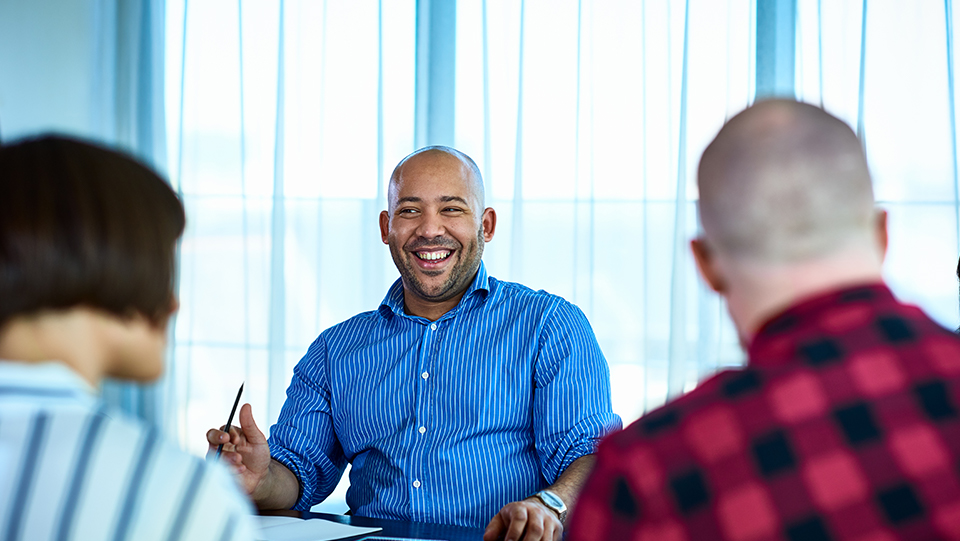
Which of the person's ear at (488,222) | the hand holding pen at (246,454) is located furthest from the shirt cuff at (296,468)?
the person's ear at (488,222)

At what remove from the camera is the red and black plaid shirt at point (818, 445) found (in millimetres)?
601

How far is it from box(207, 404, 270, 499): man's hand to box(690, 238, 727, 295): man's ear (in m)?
1.07

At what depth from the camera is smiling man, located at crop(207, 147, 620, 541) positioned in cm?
174

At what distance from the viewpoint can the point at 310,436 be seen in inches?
74.6

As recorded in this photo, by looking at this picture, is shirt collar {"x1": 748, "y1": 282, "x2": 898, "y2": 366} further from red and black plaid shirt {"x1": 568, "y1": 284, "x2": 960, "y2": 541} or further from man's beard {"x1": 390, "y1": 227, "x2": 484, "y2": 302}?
man's beard {"x1": 390, "y1": 227, "x2": 484, "y2": 302}

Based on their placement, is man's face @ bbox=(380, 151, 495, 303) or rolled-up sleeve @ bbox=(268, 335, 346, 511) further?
man's face @ bbox=(380, 151, 495, 303)

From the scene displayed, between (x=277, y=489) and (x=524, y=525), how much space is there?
25.2 inches

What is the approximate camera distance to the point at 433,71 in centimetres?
320

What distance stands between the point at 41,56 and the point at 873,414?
3785 mm

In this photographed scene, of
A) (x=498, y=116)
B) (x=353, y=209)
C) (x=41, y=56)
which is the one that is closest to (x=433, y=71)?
(x=498, y=116)

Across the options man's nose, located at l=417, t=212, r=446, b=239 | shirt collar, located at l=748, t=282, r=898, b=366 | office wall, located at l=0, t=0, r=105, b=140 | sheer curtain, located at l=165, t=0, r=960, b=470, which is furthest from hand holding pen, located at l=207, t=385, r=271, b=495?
office wall, located at l=0, t=0, r=105, b=140

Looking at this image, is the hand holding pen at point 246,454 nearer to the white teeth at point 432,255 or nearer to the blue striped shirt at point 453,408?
the blue striped shirt at point 453,408

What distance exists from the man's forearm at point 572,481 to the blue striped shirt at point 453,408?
0.12ft

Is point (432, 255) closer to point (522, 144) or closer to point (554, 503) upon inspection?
point (554, 503)
